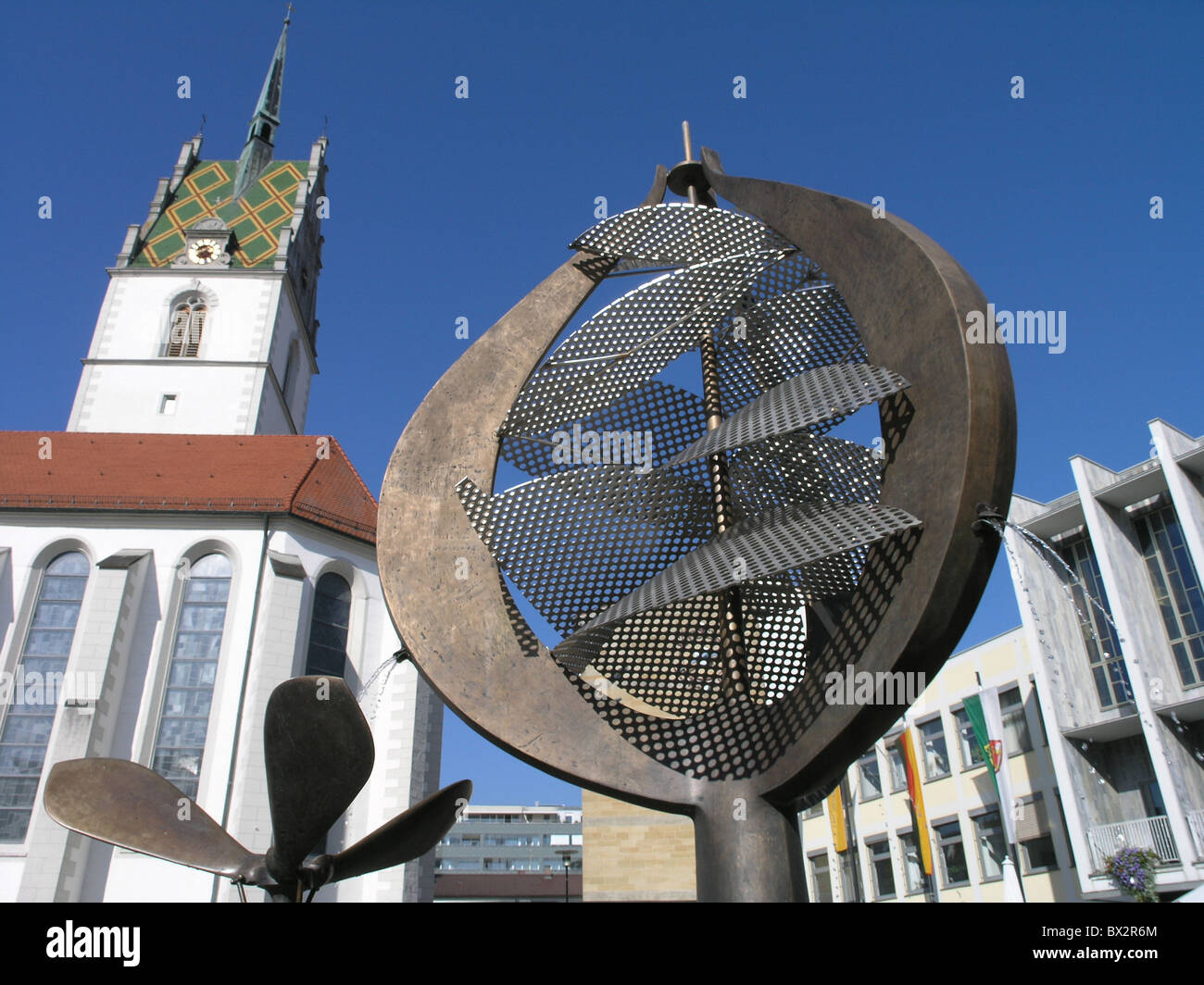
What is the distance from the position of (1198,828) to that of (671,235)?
55.6 feet

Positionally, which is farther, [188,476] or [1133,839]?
[188,476]

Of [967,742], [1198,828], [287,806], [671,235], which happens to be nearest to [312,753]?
[287,806]

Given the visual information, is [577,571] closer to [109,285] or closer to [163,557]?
[163,557]

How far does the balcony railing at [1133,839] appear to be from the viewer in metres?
19.3

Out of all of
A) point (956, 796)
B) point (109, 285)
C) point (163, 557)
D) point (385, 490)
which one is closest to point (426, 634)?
point (385, 490)

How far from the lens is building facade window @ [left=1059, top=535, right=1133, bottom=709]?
21844mm

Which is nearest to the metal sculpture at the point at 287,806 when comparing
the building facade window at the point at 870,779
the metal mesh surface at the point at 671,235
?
the metal mesh surface at the point at 671,235

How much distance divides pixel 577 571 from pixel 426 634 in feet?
4.27

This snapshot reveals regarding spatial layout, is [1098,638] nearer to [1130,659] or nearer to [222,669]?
[1130,659]

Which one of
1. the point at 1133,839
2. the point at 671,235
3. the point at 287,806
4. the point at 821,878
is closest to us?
the point at 287,806

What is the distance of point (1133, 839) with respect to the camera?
1998 centimetres

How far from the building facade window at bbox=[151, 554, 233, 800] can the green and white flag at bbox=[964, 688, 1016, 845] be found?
57.4 ft

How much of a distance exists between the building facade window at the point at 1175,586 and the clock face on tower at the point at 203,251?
31.3 m

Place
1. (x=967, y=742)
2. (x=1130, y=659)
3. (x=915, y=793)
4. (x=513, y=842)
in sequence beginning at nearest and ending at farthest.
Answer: (x=1130, y=659) < (x=915, y=793) < (x=967, y=742) < (x=513, y=842)
